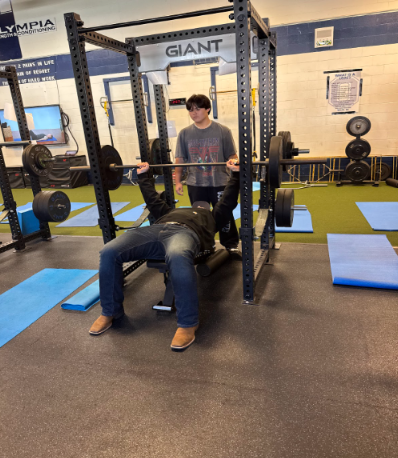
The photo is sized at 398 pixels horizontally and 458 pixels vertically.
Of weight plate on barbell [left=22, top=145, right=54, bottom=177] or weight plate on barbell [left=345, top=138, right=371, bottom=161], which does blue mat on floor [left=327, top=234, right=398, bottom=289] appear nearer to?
weight plate on barbell [left=345, top=138, right=371, bottom=161]

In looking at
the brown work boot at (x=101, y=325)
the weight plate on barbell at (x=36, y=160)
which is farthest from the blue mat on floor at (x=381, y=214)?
the weight plate on barbell at (x=36, y=160)

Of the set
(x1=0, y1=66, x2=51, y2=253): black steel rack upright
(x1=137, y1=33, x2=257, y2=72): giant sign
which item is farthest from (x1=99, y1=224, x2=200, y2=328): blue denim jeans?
(x1=0, y1=66, x2=51, y2=253): black steel rack upright

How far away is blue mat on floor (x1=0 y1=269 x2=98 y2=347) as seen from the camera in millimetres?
2246

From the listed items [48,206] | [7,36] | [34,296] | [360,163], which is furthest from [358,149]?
[7,36]

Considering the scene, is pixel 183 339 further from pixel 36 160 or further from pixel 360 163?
pixel 360 163

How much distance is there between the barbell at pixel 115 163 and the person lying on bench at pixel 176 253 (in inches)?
9.1

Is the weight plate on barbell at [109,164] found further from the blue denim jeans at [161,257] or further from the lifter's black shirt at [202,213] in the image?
the blue denim jeans at [161,257]

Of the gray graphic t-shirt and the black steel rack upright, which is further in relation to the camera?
the black steel rack upright

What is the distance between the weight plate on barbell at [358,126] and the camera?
17.4ft

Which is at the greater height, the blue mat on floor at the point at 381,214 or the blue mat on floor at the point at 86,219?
the blue mat on floor at the point at 86,219

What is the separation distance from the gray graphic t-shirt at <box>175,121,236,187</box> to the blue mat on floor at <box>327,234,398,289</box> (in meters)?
1.17

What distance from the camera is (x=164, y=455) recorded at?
4.17 ft

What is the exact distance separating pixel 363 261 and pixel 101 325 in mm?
2058

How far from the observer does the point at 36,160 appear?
333cm
